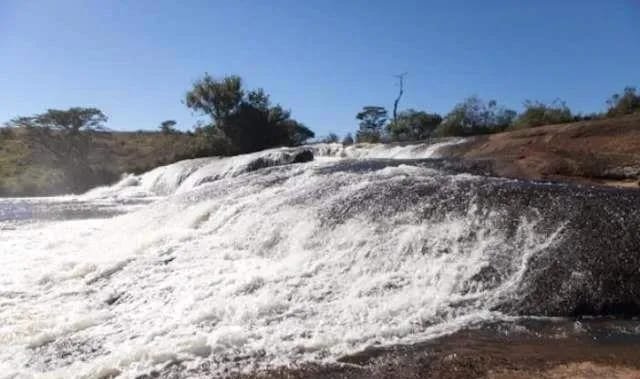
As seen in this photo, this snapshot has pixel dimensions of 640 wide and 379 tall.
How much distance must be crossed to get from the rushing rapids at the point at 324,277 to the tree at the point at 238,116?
27.3m

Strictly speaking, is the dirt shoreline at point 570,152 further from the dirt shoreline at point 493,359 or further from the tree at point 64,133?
the tree at point 64,133

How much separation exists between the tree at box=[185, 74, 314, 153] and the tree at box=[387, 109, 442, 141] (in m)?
8.17

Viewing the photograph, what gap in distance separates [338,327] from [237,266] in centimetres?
226

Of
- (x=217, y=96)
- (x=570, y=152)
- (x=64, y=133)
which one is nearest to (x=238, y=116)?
(x=217, y=96)

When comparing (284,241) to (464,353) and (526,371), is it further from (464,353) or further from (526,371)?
(526,371)

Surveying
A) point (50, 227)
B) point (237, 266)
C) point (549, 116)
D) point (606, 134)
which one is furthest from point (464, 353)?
point (549, 116)

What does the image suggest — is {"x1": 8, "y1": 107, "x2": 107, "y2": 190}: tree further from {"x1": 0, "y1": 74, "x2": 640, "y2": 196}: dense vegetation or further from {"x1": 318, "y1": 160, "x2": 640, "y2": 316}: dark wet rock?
{"x1": 318, "y1": 160, "x2": 640, "y2": 316}: dark wet rock

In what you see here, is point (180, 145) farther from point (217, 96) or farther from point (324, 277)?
point (324, 277)

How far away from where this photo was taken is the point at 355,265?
5828 mm

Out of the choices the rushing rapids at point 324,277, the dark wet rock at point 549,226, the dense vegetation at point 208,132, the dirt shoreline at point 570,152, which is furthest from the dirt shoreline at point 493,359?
the dense vegetation at point 208,132

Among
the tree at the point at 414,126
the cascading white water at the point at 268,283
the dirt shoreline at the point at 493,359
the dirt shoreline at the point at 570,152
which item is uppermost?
the tree at the point at 414,126

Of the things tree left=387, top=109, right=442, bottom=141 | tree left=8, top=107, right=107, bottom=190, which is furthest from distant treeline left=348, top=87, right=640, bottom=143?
tree left=8, top=107, right=107, bottom=190

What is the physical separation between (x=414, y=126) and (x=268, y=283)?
33.1 meters

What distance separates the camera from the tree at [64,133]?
3344 cm
